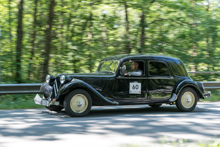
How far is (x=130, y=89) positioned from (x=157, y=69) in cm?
105

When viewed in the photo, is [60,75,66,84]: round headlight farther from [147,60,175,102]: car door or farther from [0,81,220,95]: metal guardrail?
[0,81,220,95]: metal guardrail

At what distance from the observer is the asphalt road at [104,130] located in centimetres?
467

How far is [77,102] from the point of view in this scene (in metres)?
7.18

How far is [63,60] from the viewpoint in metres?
13.9

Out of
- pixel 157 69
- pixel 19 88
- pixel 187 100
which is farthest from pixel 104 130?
pixel 19 88

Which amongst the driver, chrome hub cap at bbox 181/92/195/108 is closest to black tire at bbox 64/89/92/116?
the driver

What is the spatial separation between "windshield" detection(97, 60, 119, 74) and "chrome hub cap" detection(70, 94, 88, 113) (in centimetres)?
118

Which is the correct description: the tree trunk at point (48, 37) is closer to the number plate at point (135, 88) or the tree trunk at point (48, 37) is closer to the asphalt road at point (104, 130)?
the asphalt road at point (104, 130)

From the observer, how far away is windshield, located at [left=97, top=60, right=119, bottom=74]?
799 centimetres

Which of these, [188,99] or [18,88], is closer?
[188,99]

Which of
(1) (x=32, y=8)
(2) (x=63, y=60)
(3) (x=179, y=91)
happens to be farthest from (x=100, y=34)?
(3) (x=179, y=91)

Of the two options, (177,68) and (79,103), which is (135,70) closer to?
(177,68)

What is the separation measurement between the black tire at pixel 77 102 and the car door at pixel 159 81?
1826 millimetres

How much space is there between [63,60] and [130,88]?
6.69m
